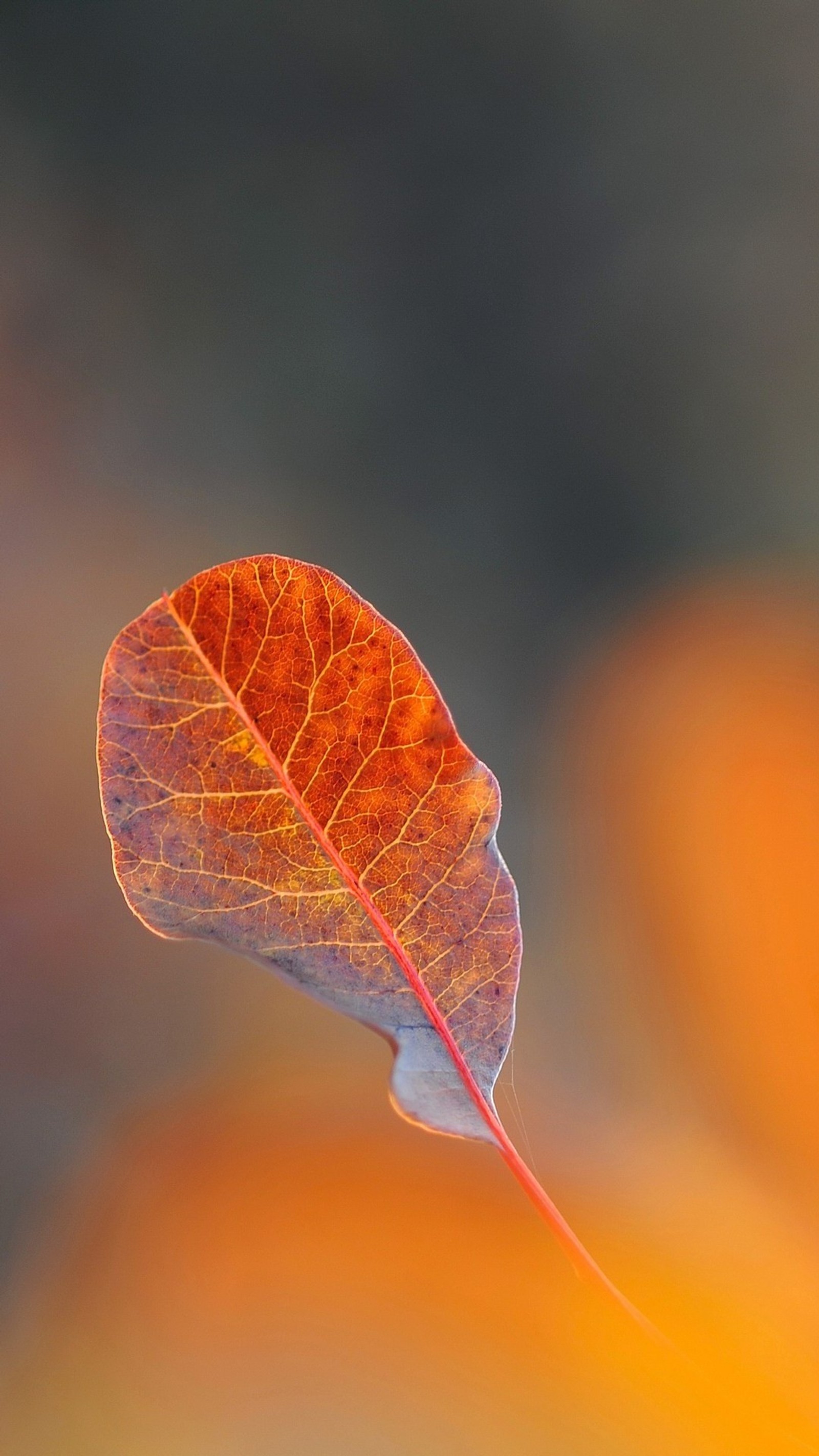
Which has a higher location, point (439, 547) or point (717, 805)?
point (439, 547)

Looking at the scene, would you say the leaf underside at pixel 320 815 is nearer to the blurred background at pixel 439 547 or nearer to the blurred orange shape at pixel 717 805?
the blurred background at pixel 439 547

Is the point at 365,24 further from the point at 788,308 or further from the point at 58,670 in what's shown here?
the point at 58,670

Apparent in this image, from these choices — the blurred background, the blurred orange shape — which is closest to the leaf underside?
the blurred background

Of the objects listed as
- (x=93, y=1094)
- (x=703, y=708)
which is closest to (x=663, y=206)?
(x=703, y=708)

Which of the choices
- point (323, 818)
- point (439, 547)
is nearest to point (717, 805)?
point (439, 547)

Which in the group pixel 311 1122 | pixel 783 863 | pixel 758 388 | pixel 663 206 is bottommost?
pixel 311 1122

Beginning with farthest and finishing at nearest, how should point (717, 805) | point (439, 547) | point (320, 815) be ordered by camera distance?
point (439, 547)
point (717, 805)
point (320, 815)

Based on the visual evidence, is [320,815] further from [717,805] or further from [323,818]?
[717,805]

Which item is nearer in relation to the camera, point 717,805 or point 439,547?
point 717,805

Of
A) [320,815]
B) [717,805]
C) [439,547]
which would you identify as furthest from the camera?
[439,547]
